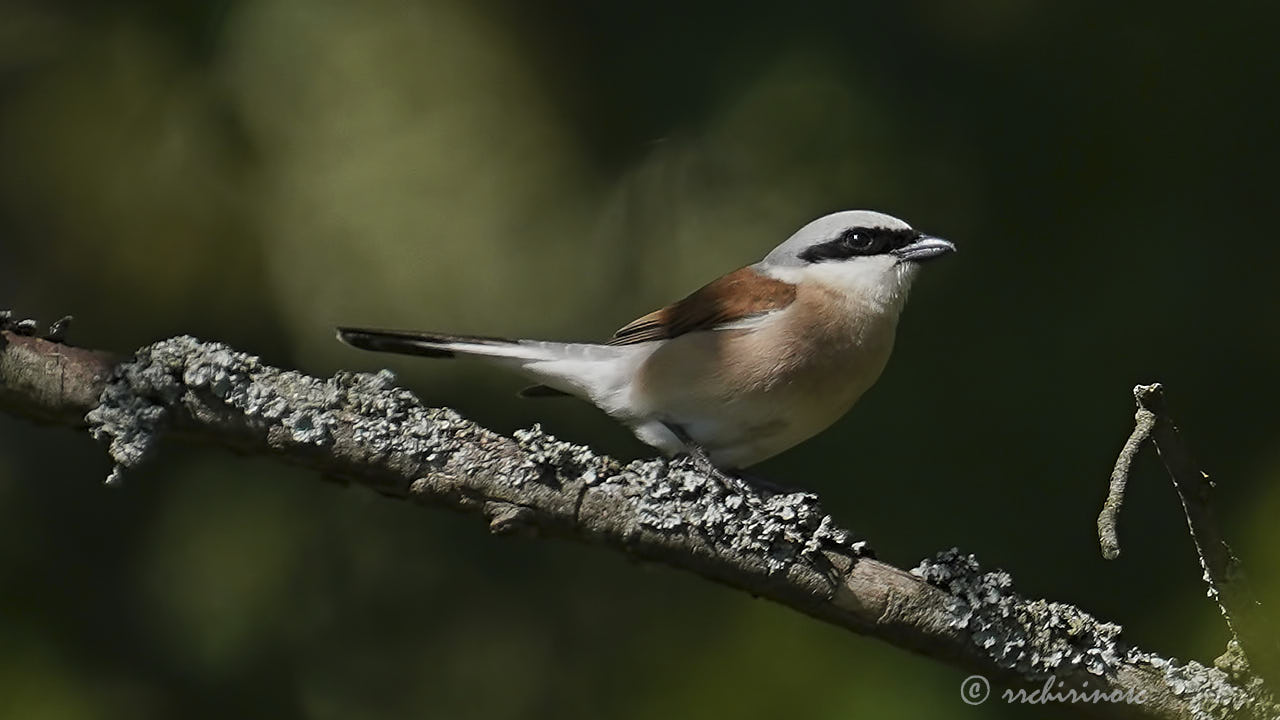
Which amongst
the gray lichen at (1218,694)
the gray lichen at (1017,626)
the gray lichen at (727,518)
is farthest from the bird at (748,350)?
the gray lichen at (1218,694)

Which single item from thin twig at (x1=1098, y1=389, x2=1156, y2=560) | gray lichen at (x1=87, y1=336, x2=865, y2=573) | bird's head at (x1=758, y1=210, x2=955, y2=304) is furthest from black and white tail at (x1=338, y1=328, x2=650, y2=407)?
thin twig at (x1=1098, y1=389, x2=1156, y2=560)

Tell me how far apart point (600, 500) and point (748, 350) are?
1.03 metres

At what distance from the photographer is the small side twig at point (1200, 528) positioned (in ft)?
6.49

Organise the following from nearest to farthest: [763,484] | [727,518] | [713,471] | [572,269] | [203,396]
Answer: [203,396], [727,518], [713,471], [763,484], [572,269]

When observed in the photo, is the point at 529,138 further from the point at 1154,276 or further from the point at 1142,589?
the point at 1142,589

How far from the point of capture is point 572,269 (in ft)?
13.5

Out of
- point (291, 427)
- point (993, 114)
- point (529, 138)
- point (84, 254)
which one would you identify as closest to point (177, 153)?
point (84, 254)

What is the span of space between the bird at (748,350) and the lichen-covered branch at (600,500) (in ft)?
2.19

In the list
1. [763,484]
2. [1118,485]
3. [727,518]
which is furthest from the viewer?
[763,484]

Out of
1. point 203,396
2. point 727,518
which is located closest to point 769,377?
point 727,518

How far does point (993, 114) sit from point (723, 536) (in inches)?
69.4

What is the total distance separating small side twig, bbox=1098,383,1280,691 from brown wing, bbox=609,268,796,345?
4.89ft

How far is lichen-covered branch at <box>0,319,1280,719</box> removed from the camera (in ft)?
7.26

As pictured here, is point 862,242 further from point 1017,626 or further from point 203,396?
point 203,396
